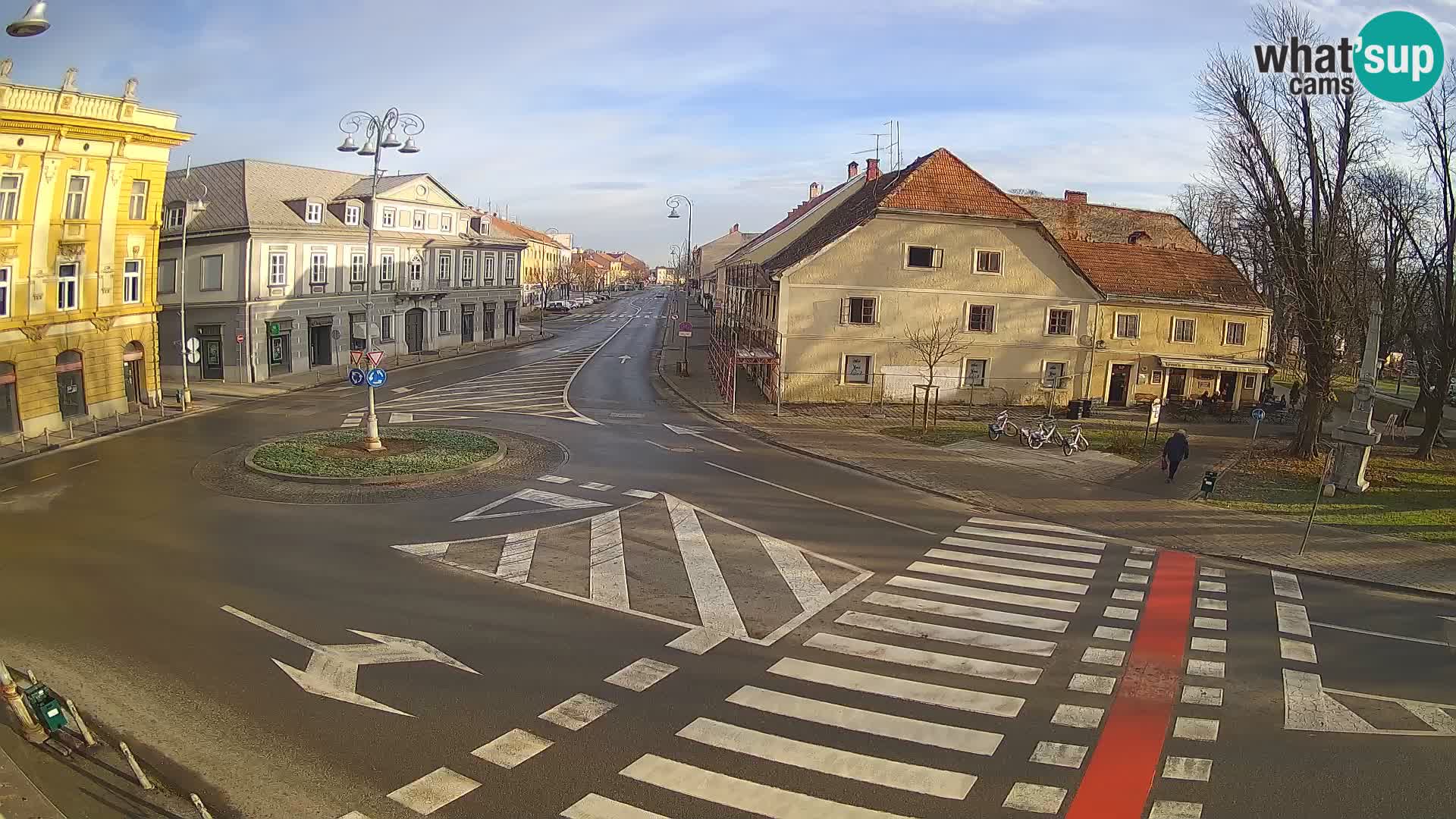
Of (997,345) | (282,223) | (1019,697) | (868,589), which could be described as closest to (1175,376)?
(997,345)

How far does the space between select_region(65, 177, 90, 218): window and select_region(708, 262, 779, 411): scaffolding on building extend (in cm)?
2333

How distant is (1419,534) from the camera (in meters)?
18.8

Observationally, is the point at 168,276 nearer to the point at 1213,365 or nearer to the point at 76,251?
the point at 76,251

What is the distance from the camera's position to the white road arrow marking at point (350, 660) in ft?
32.2

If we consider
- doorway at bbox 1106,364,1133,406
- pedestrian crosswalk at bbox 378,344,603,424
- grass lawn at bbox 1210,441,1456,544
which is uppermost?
doorway at bbox 1106,364,1133,406

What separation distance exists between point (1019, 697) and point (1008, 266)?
93.5ft

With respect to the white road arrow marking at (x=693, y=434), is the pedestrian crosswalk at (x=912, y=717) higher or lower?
lower

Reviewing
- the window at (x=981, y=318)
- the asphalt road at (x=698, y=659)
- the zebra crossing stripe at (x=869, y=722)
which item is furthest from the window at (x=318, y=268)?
the zebra crossing stripe at (x=869, y=722)

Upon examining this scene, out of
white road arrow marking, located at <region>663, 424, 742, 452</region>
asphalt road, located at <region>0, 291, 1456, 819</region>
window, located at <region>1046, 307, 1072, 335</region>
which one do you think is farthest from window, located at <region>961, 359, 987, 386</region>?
asphalt road, located at <region>0, 291, 1456, 819</region>

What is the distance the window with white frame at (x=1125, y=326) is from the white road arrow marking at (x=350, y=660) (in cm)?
3468

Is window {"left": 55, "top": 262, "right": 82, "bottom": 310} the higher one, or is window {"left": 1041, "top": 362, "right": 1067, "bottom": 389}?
window {"left": 55, "top": 262, "right": 82, "bottom": 310}

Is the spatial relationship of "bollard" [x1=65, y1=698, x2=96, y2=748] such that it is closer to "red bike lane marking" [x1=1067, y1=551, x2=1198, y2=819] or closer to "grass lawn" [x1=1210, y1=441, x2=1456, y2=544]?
"red bike lane marking" [x1=1067, y1=551, x2=1198, y2=819]

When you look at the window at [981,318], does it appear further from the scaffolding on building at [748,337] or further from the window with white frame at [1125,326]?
the scaffolding on building at [748,337]

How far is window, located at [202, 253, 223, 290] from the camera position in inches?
1556
